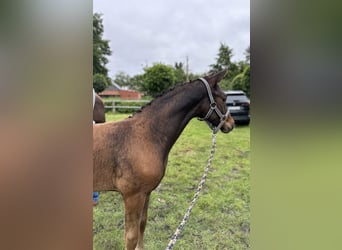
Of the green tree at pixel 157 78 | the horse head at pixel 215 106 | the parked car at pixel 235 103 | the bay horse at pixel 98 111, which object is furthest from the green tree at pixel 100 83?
the parked car at pixel 235 103

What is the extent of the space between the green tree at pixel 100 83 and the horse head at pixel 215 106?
1.54 feet

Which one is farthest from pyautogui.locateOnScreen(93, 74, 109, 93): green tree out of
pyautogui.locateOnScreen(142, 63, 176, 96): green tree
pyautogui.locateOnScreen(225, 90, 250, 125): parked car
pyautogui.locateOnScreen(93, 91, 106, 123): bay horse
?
pyautogui.locateOnScreen(225, 90, 250, 125): parked car

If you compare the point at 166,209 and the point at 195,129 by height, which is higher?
the point at 195,129

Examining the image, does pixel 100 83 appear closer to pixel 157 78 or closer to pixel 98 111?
pixel 98 111

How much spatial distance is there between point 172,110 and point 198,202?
0.62m

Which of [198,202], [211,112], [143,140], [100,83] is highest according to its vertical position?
[100,83]

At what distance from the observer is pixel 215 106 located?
117 centimetres

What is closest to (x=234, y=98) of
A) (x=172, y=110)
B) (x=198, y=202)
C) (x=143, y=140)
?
(x=172, y=110)

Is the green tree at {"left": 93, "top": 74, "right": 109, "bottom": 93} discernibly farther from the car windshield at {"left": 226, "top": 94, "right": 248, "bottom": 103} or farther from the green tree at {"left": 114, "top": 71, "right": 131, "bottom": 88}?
the car windshield at {"left": 226, "top": 94, "right": 248, "bottom": 103}
